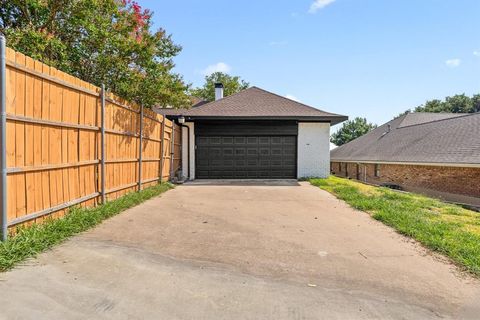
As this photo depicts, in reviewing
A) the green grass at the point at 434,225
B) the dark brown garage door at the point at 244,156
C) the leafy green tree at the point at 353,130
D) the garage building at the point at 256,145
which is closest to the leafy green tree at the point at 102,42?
the garage building at the point at 256,145

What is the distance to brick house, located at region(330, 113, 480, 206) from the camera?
50.3 feet

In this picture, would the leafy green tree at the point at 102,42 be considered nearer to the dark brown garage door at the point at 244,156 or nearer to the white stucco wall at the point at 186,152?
the white stucco wall at the point at 186,152

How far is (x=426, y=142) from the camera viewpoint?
19.8 meters

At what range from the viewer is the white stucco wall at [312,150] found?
1398cm

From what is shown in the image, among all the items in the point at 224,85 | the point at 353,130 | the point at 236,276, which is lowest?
the point at 236,276

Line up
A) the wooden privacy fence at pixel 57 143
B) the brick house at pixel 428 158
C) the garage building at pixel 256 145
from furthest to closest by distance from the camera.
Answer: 1. the brick house at pixel 428 158
2. the garage building at pixel 256 145
3. the wooden privacy fence at pixel 57 143

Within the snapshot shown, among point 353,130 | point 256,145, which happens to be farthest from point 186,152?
point 353,130

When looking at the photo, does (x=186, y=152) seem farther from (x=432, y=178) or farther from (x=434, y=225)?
(x=432, y=178)

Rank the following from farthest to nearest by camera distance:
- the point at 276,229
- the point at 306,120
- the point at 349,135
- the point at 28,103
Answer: the point at 349,135 < the point at 306,120 < the point at 276,229 < the point at 28,103

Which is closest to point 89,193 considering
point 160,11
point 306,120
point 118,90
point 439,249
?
point 118,90

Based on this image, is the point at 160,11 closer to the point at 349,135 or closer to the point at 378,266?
the point at 378,266

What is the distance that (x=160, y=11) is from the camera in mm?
9609

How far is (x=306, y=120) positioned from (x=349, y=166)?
1796 centimetres

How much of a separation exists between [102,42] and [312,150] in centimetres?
932
